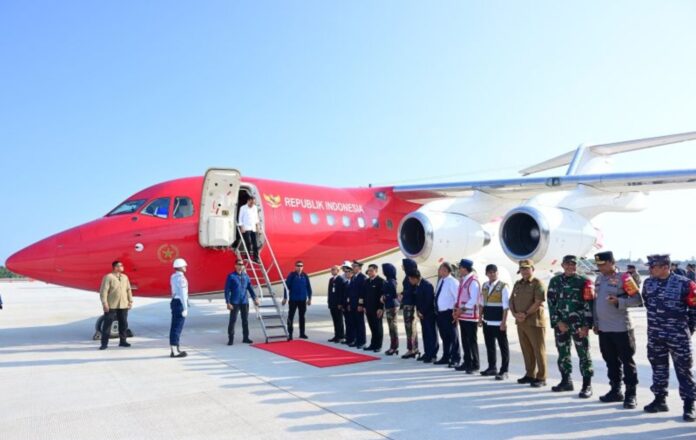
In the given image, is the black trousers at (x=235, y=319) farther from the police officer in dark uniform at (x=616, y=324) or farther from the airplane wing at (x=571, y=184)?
the police officer in dark uniform at (x=616, y=324)

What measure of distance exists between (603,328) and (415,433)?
8.92 feet

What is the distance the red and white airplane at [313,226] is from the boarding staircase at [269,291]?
7.3 inches

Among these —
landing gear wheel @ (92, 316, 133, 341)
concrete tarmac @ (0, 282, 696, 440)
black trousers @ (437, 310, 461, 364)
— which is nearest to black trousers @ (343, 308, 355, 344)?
concrete tarmac @ (0, 282, 696, 440)

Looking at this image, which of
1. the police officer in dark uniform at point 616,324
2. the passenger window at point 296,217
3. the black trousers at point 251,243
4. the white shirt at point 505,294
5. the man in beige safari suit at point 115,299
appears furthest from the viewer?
the passenger window at point 296,217

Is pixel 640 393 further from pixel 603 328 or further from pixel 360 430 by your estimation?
pixel 360 430

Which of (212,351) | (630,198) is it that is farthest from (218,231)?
(630,198)

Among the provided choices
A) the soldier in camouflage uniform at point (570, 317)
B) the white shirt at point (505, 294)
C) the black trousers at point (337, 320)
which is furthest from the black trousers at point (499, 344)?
the black trousers at point (337, 320)

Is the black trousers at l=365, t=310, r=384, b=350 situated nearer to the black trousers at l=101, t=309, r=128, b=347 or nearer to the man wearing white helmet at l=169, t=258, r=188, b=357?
the man wearing white helmet at l=169, t=258, r=188, b=357

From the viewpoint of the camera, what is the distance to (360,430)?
4.84 metres

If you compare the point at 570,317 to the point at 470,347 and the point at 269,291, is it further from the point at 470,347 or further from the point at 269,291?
the point at 269,291

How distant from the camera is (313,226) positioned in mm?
12648

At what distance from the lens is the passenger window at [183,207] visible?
36.0 feet

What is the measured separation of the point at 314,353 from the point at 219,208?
424 centimetres

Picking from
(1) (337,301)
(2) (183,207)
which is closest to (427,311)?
(1) (337,301)
